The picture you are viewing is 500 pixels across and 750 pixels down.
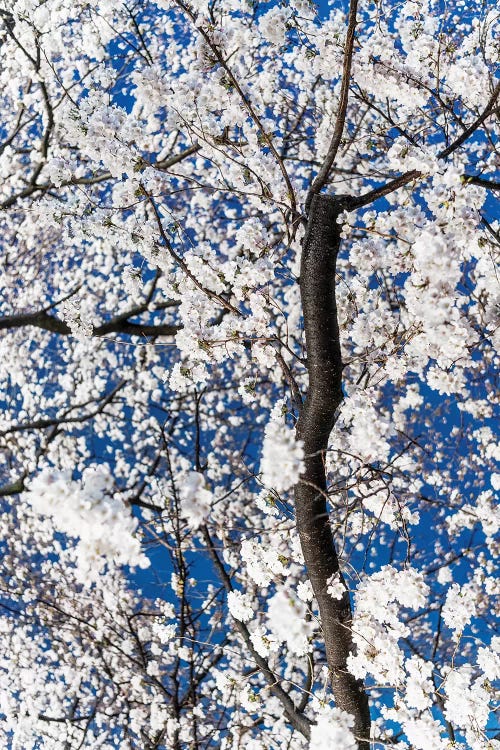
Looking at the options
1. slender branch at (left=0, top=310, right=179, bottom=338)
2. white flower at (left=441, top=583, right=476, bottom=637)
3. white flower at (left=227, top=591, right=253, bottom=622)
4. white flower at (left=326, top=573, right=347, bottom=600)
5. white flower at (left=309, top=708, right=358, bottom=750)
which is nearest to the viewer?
white flower at (left=309, top=708, right=358, bottom=750)

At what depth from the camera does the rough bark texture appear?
2896mm

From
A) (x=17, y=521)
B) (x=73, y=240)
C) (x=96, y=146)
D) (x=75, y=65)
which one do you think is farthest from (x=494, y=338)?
(x=17, y=521)

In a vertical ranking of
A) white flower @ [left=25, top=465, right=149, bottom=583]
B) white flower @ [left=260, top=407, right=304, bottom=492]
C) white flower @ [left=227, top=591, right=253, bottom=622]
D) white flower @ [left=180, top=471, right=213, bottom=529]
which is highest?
white flower @ [left=227, top=591, right=253, bottom=622]

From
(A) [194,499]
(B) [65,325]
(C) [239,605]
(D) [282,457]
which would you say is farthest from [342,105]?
(B) [65,325]

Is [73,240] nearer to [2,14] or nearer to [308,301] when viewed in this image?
[308,301]

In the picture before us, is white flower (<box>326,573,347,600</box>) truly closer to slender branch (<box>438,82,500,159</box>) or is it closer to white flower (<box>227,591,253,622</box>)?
white flower (<box>227,591,253,622</box>)

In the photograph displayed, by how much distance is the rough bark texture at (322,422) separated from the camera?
2896 millimetres

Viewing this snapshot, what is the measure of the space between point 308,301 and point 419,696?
2.31 metres

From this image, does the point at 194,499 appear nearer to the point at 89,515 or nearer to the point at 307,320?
the point at 89,515

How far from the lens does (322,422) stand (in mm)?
2980

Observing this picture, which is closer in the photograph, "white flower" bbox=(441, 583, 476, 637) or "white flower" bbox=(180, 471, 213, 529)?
"white flower" bbox=(180, 471, 213, 529)

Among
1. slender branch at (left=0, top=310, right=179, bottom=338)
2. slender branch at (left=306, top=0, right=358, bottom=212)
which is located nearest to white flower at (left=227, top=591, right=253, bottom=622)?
slender branch at (left=306, top=0, right=358, bottom=212)

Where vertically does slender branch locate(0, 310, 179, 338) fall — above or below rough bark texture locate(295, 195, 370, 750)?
above

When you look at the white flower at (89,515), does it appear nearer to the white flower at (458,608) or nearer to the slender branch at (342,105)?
the slender branch at (342,105)
